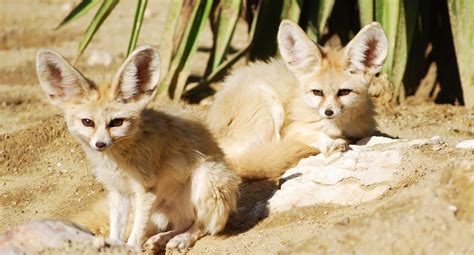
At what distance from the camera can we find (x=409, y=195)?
395 cm

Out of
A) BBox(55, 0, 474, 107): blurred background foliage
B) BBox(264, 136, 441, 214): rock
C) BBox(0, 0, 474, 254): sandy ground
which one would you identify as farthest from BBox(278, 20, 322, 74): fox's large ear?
BBox(55, 0, 474, 107): blurred background foliage

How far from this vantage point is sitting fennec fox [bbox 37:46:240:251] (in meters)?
4.27

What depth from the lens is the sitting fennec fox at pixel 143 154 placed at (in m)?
4.27

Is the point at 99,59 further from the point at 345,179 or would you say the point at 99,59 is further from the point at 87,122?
the point at 87,122

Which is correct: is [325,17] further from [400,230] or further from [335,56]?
[400,230]

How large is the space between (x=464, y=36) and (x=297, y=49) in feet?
6.78

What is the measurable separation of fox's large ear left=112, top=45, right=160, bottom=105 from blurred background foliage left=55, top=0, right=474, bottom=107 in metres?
2.20

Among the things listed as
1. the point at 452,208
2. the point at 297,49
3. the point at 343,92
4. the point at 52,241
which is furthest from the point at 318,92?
the point at 52,241

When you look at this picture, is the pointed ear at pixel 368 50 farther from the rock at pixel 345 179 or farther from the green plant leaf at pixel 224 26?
the green plant leaf at pixel 224 26

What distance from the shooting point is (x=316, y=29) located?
23.4 feet

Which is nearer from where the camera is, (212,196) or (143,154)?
(143,154)

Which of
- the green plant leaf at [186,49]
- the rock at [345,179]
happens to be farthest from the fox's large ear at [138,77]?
the green plant leaf at [186,49]

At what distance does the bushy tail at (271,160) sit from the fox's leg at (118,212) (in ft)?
3.85

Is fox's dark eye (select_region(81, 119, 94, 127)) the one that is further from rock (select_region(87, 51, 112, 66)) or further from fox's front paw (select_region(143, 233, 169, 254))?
rock (select_region(87, 51, 112, 66))
